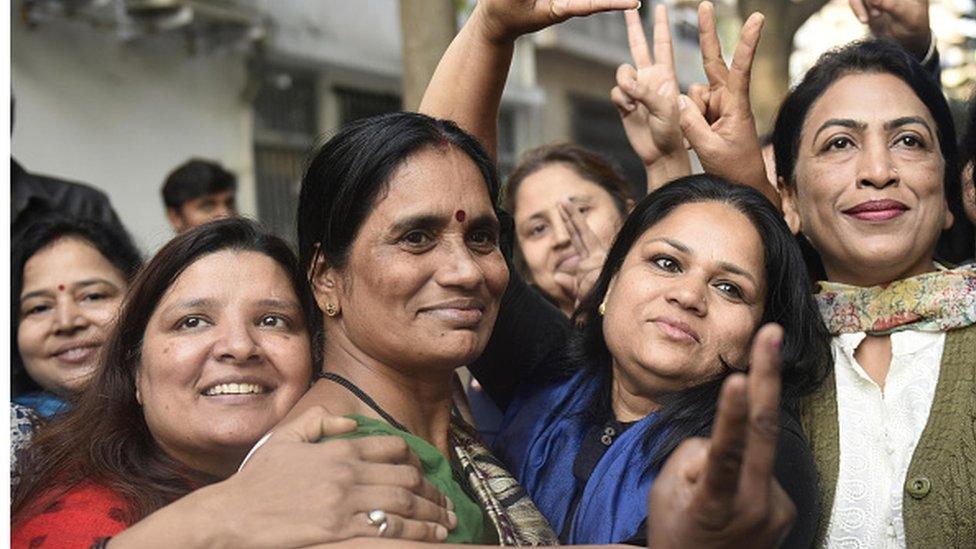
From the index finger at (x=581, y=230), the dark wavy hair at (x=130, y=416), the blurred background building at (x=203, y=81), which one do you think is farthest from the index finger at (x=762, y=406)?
the blurred background building at (x=203, y=81)

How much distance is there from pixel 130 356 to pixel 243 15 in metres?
7.24

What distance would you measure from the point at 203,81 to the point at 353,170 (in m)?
7.79

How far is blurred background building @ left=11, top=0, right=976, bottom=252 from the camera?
8641 mm

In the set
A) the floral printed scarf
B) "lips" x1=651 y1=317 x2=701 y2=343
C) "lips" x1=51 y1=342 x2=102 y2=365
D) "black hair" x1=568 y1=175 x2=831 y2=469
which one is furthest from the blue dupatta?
"lips" x1=51 y1=342 x2=102 y2=365

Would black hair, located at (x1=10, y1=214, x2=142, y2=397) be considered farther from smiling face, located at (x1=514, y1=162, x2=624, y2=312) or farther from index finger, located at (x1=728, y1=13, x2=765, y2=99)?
index finger, located at (x1=728, y1=13, x2=765, y2=99)

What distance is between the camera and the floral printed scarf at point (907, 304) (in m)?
2.80

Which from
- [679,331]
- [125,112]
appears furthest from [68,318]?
[125,112]

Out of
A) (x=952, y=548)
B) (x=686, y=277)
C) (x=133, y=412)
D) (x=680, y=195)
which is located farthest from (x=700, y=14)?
(x=133, y=412)

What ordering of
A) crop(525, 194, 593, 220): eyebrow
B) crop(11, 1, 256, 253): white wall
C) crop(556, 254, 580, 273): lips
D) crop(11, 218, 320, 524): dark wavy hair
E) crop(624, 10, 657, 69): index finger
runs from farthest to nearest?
crop(11, 1, 256, 253): white wall < crop(525, 194, 593, 220): eyebrow < crop(556, 254, 580, 273): lips < crop(624, 10, 657, 69): index finger < crop(11, 218, 320, 524): dark wavy hair

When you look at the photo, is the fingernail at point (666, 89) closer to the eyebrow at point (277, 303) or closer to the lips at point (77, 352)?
the eyebrow at point (277, 303)

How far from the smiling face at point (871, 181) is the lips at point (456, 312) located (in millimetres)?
865

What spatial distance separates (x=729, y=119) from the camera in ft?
10.7

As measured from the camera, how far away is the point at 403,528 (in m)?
2.23

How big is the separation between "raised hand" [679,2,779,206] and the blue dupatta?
61cm
